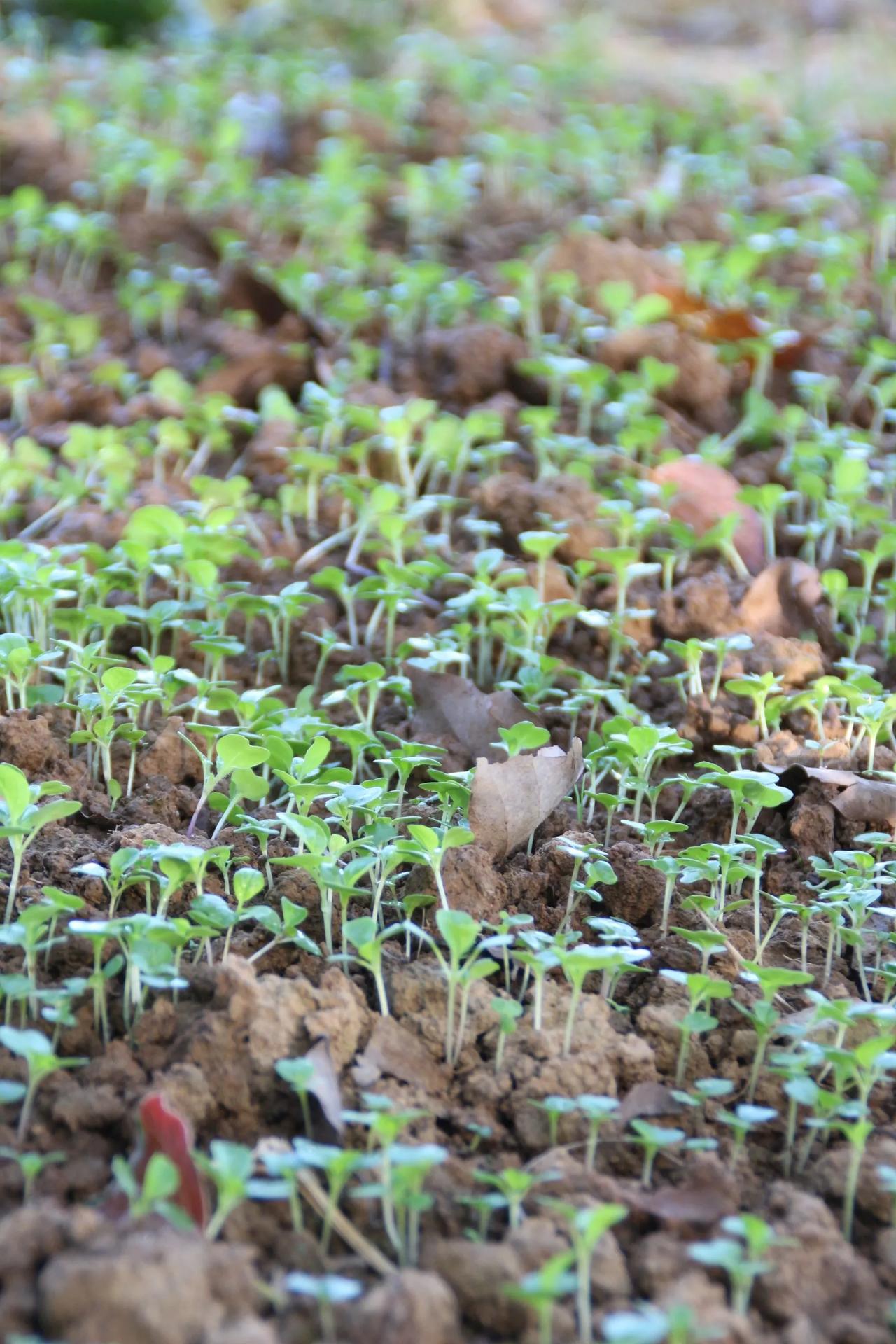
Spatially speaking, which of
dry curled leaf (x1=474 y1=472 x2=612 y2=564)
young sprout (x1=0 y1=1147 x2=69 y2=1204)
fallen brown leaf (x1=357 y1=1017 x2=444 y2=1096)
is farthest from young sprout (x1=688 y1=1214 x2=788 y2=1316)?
dry curled leaf (x1=474 y1=472 x2=612 y2=564)

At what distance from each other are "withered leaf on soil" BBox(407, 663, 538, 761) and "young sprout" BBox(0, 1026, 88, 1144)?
0.92 meters

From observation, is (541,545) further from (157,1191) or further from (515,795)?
(157,1191)

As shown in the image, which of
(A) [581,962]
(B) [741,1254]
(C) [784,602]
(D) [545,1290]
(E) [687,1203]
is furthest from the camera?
(C) [784,602]

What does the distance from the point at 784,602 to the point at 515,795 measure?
971mm

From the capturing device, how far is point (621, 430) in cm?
315

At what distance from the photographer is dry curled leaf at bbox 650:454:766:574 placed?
111 inches

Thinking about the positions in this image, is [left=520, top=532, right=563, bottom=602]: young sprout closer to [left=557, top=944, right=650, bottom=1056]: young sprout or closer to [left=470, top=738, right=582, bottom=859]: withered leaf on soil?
[left=470, top=738, right=582, bottom=859]: withered leaf on soil

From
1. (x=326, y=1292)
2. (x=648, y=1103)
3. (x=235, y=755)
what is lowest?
(x=648, y=1103)

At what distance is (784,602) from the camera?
259cm

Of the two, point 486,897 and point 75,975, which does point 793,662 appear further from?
point 75,975

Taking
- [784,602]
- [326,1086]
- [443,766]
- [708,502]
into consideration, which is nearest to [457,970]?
[326,1086]

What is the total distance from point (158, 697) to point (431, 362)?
1.73 meters

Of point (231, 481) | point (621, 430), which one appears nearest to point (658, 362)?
point (621, 430)

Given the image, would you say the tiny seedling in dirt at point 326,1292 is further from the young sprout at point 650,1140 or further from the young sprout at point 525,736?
the young sprout at point 525,736
